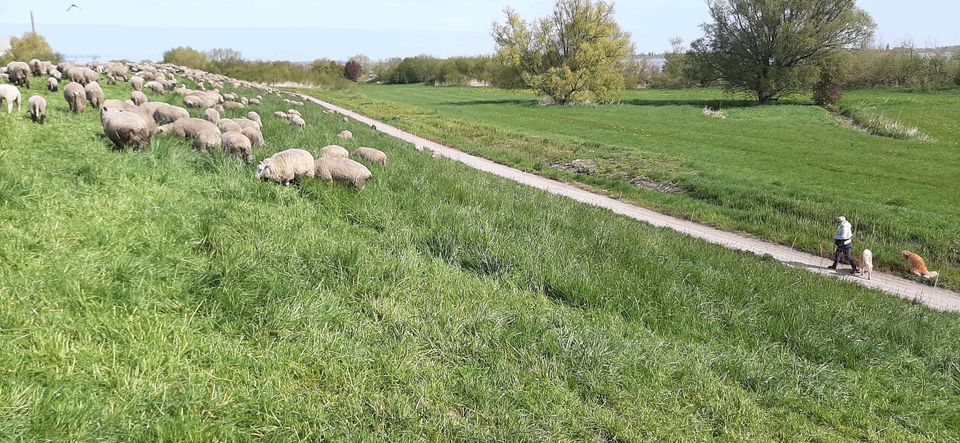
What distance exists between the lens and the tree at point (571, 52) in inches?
2517

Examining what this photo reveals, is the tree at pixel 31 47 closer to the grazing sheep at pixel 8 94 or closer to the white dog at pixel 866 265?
the grazing sheep at pixel 8 94

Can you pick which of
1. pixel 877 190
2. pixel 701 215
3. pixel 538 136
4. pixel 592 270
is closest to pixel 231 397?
pixel 592 270

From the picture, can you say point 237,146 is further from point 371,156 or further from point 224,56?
point 224,56

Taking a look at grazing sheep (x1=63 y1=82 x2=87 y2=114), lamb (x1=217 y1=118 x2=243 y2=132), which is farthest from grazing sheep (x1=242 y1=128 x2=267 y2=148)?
grazing sheep (x1=63 y1=82 x2=87 y2=114)

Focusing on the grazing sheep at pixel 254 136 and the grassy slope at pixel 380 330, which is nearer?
the grassy slope at pixel 380 330

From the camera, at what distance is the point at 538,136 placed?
36.0 m

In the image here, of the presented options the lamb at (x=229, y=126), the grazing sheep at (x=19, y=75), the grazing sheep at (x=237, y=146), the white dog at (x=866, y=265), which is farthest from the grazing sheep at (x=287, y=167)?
the grazing sheep at (x=19, y=75)

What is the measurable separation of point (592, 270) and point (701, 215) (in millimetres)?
12783

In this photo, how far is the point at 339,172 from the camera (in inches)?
362

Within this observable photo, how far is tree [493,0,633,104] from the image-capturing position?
210 feet

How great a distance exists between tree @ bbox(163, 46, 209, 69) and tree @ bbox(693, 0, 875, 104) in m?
81.9

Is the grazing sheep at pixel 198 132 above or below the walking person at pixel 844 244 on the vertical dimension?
above

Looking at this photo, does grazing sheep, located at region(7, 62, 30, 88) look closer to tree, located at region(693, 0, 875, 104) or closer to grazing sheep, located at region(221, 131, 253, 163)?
grazing sheep, located at region(221, 131, 253, 163)

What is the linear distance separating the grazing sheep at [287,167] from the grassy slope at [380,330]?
35 centimetres
